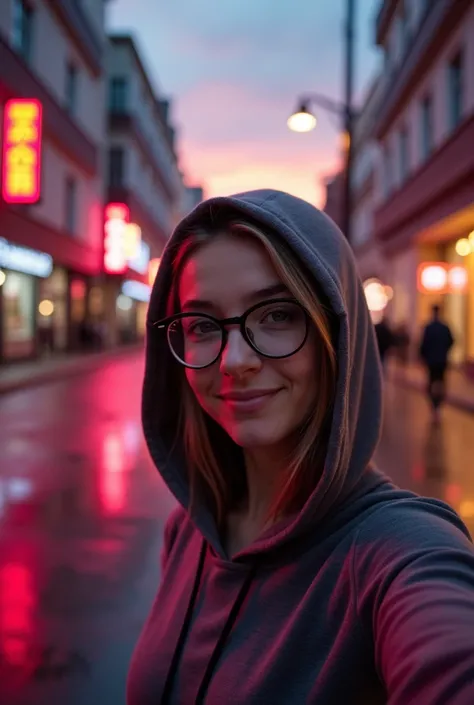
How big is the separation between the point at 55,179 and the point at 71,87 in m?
4.40

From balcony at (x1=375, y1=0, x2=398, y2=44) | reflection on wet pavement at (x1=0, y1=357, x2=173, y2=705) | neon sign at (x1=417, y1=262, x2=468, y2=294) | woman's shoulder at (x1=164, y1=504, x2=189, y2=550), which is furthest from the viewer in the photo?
balcony at (x1=375, y1=0, x2=398, y2=44)

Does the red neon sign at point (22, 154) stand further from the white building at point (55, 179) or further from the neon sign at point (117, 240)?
the neon sign at point (117, 240)

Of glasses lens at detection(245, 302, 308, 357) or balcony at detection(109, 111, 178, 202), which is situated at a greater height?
balcony at detection(109, 111, 178, 202)

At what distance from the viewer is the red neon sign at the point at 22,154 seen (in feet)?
59.9

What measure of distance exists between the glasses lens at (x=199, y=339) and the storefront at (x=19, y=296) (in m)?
18.2

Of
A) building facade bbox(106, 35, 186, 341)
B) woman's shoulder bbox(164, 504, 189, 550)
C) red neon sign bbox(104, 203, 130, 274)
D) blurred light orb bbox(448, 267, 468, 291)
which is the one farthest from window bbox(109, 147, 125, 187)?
woman's shoulder bbox(164, 504, 189, 550)

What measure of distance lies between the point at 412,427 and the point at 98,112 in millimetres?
23621

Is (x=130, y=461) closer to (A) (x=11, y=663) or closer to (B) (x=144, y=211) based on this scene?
(A) (x=11, y=663)

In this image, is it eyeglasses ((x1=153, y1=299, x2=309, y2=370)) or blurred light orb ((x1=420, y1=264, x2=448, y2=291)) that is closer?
eyeglasses ((x1=153, y1=299, x2=309, y2=370))

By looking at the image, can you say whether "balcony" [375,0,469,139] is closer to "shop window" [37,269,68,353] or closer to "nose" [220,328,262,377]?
"shop window" [37,269,68,353]

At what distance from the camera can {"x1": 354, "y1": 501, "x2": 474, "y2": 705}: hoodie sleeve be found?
0.85 meters

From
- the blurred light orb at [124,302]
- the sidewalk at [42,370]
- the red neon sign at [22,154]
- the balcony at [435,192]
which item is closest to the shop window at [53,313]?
the sidewalk at [42,370]

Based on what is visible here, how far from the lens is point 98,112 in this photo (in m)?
29.2

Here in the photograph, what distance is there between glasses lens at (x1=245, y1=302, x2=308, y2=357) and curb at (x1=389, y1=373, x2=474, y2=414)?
11876 mm
